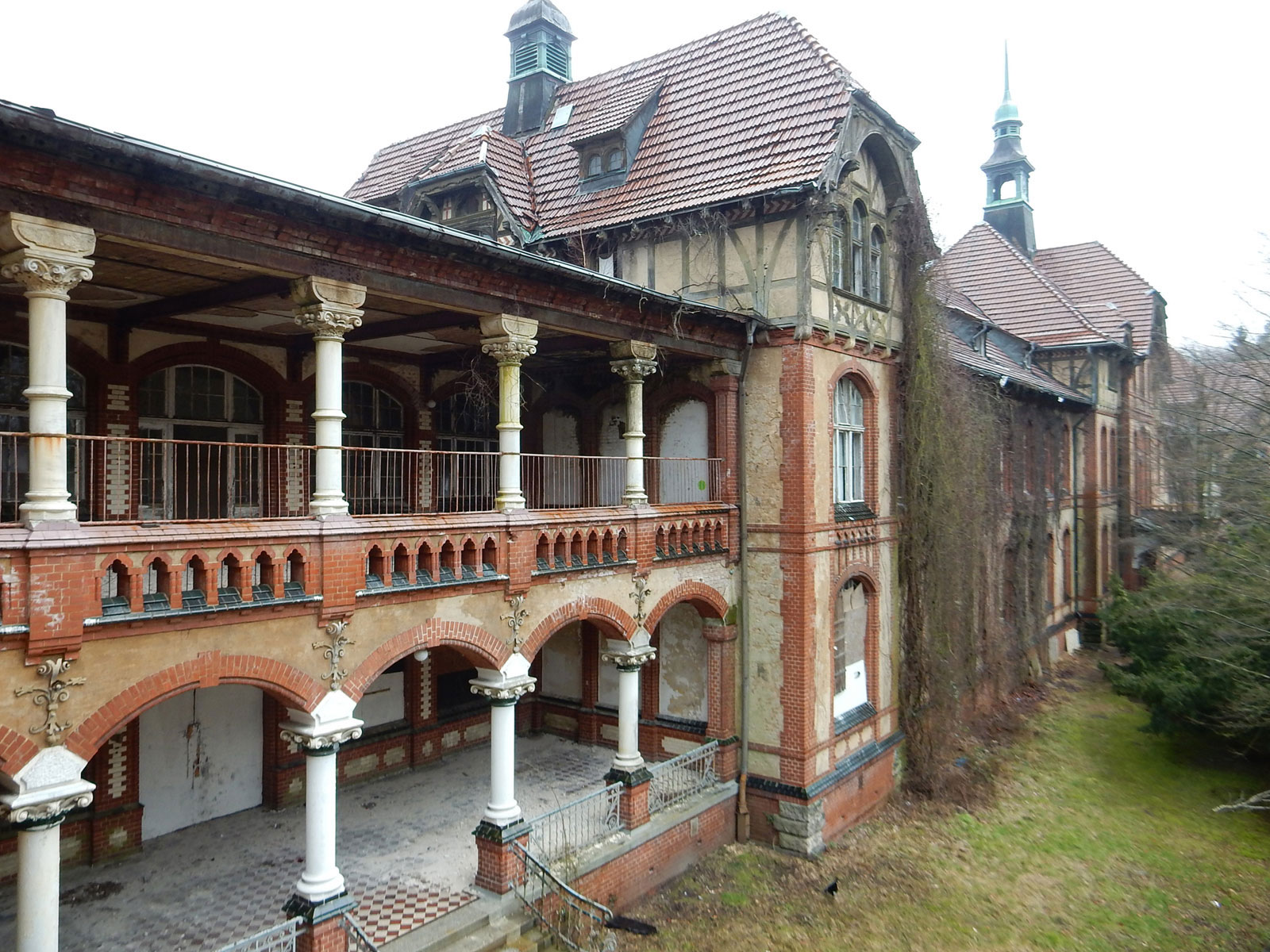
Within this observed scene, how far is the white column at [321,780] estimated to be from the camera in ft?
25.6

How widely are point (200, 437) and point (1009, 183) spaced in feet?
107

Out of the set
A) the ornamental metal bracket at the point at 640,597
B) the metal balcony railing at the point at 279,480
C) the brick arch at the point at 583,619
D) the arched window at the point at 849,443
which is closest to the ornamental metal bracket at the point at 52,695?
the metal balcony railing at the point at 279,480

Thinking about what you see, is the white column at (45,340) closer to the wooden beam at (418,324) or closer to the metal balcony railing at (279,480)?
the metal balcony railing at (279,480)

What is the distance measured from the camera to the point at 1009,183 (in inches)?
1336

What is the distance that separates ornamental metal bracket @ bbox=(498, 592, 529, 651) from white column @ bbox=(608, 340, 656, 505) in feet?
8.23

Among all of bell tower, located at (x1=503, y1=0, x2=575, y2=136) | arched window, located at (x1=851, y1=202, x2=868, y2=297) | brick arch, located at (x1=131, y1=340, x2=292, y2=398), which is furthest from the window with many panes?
bell tower, located at (x1=503, y1=0, x2=575, y2=136)

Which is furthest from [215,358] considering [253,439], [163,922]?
[163,922]

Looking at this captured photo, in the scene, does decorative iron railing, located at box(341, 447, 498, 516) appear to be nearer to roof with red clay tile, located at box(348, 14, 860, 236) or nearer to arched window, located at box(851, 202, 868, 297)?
Result: roof with red clay tile, located at box(348, 14, 860, 236)

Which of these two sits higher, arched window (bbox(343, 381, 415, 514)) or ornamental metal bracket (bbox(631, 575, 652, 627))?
arched window (bbox(343, 381, 415, 514))

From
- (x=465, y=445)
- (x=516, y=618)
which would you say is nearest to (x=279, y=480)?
(x=465, y=445)

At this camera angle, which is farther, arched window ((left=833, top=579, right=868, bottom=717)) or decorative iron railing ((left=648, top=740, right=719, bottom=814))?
arched window ((left=833, top=579, right=868, bottom=717))

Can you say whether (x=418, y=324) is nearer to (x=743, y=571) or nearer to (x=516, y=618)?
(x=516, y=618)

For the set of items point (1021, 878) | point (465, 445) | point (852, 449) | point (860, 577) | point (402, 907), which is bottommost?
point (1021, 878)

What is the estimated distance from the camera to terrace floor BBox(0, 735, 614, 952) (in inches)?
348
